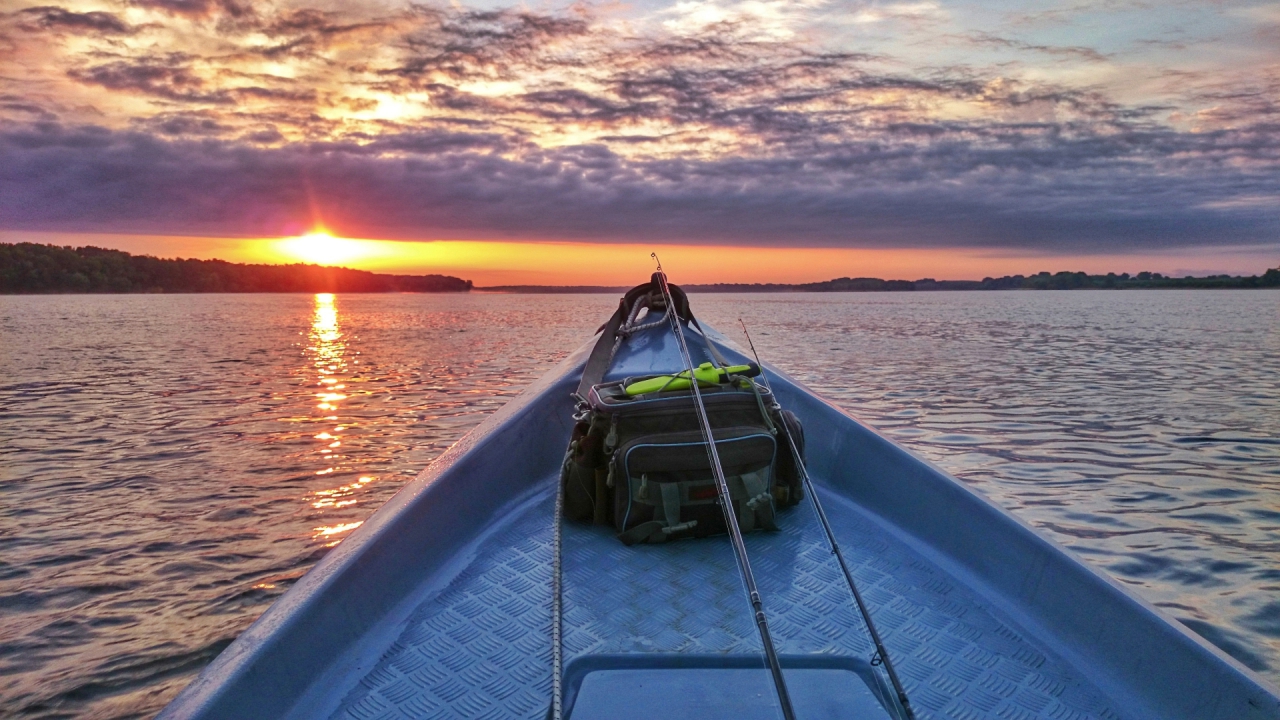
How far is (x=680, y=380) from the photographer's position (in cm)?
382

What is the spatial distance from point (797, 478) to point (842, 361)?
48.6 ft


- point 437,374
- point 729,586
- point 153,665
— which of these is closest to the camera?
point 729,586

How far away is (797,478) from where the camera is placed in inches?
157

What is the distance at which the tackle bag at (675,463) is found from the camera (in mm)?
3402

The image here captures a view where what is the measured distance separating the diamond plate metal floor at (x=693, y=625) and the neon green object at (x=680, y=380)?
78 cm

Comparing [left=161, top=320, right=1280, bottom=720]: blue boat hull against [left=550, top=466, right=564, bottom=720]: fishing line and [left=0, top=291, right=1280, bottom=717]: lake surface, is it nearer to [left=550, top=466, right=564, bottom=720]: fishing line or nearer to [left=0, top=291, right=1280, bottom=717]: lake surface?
[left=550, top=466, right=564, bottom=720]: fishing line

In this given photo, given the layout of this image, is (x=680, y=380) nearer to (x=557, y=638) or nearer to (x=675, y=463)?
(x=675, y=463)

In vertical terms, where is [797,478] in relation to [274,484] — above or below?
above

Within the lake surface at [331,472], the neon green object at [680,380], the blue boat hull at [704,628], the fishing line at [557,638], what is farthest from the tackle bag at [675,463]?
the lake surface at [331,472]

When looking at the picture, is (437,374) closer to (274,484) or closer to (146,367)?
(146,367)

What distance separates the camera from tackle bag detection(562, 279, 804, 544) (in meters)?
3.40

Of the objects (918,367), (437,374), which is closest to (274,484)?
(437,374)

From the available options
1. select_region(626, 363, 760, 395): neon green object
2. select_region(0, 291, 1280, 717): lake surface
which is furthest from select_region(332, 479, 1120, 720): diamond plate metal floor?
select_region(0, 291, 1280, 717): lake surface

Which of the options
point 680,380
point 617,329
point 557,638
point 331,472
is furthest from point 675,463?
point 331,472
